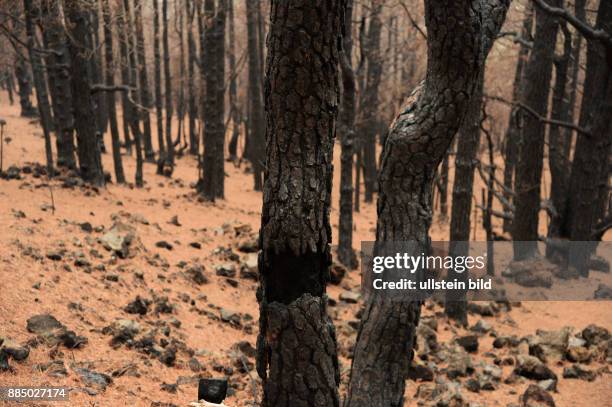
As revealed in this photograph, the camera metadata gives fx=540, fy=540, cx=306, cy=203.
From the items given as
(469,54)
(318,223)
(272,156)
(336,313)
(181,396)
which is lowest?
(336,313)

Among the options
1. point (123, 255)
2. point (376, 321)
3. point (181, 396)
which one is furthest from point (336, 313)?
point (376, 321)

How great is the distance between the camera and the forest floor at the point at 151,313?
433cm

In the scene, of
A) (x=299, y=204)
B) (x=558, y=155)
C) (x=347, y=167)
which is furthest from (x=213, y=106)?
(x=299, y=204)

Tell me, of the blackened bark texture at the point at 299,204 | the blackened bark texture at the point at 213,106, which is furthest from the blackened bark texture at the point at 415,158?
the blackened bark texture at the point at 213,106

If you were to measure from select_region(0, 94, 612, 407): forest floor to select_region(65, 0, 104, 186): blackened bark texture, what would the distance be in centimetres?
Answer: 74

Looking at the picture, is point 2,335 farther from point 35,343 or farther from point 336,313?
point 336,313

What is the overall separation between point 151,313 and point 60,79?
22.3 ft

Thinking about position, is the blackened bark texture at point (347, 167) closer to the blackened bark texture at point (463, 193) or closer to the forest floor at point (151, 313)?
the forest floor at point (151, 313)

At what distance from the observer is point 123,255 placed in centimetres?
719

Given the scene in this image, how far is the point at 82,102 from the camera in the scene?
1068cm

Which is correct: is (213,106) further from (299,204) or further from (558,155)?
(299,204)

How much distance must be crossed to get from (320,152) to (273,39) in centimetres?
55

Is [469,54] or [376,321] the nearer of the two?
[469,54]

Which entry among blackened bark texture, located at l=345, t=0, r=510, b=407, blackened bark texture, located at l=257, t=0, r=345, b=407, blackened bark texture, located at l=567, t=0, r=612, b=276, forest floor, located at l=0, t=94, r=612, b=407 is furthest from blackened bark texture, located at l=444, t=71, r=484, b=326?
blackened bark texture, located at l=257, t=0, r=345, b=407
